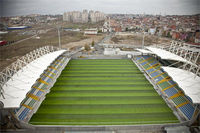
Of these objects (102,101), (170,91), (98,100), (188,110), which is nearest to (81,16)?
(98,100)

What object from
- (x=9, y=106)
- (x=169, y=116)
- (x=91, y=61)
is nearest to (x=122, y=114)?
(x=169, y=116)

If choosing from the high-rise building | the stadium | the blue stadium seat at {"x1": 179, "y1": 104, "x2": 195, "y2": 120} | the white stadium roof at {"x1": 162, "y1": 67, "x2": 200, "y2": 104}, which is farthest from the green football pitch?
the high-rise building

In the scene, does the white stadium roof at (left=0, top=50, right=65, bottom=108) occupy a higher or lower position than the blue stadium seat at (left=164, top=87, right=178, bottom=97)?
higher

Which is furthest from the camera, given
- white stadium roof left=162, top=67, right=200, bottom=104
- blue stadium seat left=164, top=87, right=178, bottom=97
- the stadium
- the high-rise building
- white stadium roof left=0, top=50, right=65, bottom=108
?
the high-rise building

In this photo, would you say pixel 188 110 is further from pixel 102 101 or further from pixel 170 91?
pixel 102 101

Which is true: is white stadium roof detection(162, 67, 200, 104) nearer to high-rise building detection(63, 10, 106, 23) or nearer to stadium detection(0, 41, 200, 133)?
stadium detection(0, 41, 200, 133)

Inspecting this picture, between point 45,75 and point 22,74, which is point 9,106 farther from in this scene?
point 45,75

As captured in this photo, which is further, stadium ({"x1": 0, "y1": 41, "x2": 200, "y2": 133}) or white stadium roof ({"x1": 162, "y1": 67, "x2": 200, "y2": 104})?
white stadium roof ({"x1": 162, "y1": 67, "x2": 200, "y2": 104})

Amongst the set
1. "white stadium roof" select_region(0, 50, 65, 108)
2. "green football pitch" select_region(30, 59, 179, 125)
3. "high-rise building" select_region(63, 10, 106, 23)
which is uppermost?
"high-rise building" select_region(63, 10, 106, 23)
